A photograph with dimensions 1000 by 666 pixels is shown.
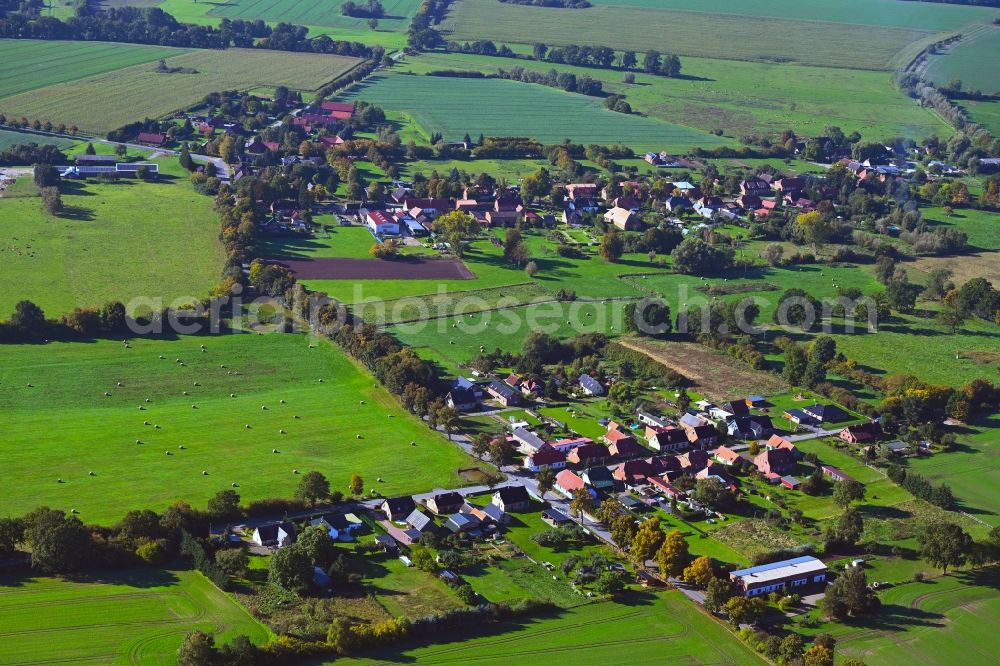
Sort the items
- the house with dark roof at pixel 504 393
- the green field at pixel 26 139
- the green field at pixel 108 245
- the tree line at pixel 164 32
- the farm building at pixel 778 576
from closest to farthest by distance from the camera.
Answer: the farm building at pixel 778 576 → the house with dark roof at pixel 504 393 → the green field at pixel 108 245 → the green field at pixel 26 139 → the tree line at pixel 164 32

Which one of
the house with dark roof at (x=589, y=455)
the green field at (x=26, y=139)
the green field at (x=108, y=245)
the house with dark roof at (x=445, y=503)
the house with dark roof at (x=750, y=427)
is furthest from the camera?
the green field at (x=26, y=139)

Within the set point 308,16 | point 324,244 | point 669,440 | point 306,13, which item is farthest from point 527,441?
point 306,13

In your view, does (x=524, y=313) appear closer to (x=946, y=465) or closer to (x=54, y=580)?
(x=946, y=465)

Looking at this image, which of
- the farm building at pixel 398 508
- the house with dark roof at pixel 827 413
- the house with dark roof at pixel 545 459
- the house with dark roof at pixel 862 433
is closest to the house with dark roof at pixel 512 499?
the house with dark roof at pixel 545 459

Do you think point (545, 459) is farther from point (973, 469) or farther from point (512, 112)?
point (512, 112)

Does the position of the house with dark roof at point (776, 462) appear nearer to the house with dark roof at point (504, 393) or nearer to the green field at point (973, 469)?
the green field at point (973, 469)
